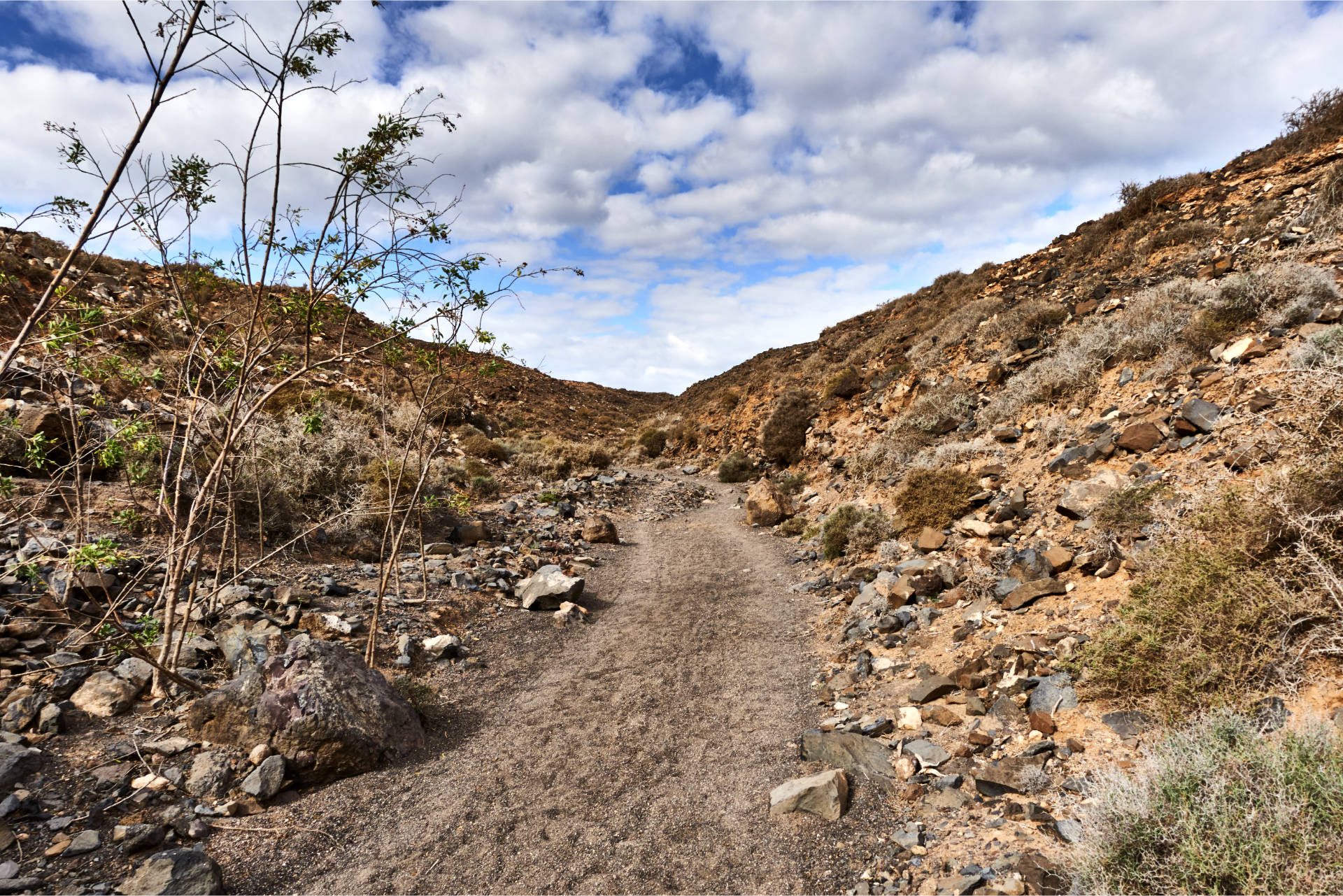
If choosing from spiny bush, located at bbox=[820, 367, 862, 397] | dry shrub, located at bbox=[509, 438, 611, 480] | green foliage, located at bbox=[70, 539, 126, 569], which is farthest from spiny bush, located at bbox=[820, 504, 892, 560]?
dry shrub, located at bbox=[509, 438, 611, 480]

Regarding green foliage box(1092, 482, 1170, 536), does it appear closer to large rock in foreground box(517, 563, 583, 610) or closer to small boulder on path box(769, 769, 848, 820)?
small boulder on path box(769, 769, 848, 820)

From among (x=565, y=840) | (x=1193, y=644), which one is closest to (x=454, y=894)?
(x=565, y=840)

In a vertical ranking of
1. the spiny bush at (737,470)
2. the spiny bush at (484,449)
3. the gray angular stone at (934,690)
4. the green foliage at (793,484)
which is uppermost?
the spiny bush at (484,449)

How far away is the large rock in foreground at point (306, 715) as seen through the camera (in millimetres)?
4594

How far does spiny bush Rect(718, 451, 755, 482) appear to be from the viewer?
2030cm

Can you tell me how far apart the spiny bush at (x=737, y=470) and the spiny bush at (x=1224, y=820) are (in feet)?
55.9

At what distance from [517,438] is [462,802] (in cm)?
2034

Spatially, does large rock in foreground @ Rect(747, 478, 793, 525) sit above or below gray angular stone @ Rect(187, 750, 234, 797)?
above

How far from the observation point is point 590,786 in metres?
4.89

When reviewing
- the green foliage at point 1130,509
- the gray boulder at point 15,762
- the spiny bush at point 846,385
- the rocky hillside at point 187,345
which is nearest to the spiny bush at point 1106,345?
the green foliage at point 1130,509

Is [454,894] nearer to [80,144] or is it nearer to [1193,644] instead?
[1193,644]

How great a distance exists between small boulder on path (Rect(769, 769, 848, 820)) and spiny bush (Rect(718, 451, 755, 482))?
15.8m

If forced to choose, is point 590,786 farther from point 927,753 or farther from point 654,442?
point 654,442

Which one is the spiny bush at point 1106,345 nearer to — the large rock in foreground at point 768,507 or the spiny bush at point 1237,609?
the large rock in foreground at point 768,507
